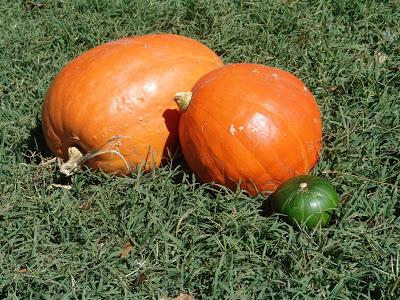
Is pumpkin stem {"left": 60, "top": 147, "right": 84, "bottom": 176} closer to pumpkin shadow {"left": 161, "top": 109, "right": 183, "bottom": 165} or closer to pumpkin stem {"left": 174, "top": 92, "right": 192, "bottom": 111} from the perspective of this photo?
pumpkin shadow {"left": 161, "top": 109, "right": 183, "bottom": 165}

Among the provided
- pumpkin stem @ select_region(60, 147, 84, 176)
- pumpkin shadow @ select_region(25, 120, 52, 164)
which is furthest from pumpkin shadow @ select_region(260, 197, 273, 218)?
pumpkin shadow @ select_region(25, 120, 52, 164)

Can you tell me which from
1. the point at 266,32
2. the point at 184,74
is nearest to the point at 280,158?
the point at 184,74

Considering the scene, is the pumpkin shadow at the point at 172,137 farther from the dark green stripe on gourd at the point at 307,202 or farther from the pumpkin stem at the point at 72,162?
the dark green stripe on gourd at the point at 307,202

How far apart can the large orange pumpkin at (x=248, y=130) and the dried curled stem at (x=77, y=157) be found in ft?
1.27

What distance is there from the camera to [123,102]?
11.9ft

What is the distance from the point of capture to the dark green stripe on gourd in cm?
324

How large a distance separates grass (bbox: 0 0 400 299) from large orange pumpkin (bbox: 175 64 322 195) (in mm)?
146

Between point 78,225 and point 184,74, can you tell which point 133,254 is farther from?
point 184,74

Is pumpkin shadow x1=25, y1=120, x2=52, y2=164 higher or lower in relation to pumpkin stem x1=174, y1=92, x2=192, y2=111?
lower

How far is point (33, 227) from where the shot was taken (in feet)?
11.3

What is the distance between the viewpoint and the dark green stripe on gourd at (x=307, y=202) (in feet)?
10.6

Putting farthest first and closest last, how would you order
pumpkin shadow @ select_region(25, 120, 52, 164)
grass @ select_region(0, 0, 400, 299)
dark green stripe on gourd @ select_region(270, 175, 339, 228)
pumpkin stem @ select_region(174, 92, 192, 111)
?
pumpkin shadow @ select_region(25, 120, 52, 164), pumpkin stem @ select_region(174, 92, 192, 111), dark green stripe on gourd @ select_region(270, 175, 339, 228), grass @ select_region(0, 0, 400, 299)

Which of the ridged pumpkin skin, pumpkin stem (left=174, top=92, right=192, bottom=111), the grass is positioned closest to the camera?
the grass

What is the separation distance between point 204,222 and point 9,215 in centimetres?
104
